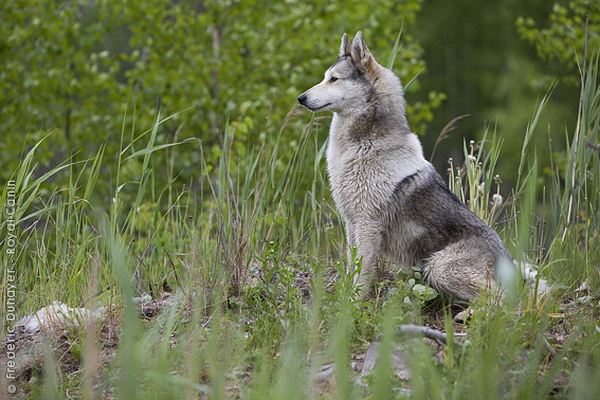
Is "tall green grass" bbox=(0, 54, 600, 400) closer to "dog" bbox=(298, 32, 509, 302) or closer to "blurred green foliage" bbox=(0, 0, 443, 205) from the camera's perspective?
"dog" bbox=(298, 32, 509, 302)

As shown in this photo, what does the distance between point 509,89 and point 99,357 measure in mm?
17157

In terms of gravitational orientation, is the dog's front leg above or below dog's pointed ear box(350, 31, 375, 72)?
below

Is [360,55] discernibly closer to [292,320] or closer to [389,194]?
[389,194]

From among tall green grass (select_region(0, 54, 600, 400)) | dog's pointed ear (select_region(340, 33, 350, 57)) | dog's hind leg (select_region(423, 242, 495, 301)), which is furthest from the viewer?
dog's pointed ear (select_region(340, 33, 350, 57))

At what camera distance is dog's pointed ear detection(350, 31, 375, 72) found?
428cm

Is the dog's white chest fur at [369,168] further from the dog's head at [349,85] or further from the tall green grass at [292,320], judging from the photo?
the tall green grass at [292,320]

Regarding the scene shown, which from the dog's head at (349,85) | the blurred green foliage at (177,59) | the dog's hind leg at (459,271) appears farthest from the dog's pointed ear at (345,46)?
the blurred green foliage at (177,59)

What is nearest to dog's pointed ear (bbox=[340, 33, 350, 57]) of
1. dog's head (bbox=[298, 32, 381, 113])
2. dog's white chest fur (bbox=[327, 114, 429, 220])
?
dog's head (bbox=[298, 32, 381, 113])

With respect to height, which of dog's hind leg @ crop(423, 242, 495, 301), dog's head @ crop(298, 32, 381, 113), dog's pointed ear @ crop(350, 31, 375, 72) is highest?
dog's pointed ear @ crop(350, 31, 375, 72)

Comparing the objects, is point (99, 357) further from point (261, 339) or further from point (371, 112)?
point (371, 112)

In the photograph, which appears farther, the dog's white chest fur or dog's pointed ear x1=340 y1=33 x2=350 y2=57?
dog's pointed ear x1=340 y1=33 x2=350 y2=57

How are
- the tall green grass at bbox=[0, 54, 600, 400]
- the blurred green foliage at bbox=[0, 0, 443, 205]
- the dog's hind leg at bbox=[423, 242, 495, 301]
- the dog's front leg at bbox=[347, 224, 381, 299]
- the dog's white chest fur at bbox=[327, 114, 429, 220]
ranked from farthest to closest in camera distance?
the blurred green foliage at bbox=[0, 0, 443, 205], the dog's white chest fur at bbox=[327, 114, 429, 220], the dog's front leg at bbox=[347, 224, 381, 299], the dog's hind leg at bbox=[423, 242, 495, 301], the tall green grass at bbox=[0, 54, 600, 400]

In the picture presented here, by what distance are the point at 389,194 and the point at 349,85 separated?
32.2 inches

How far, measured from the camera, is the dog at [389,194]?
12.5 ft
